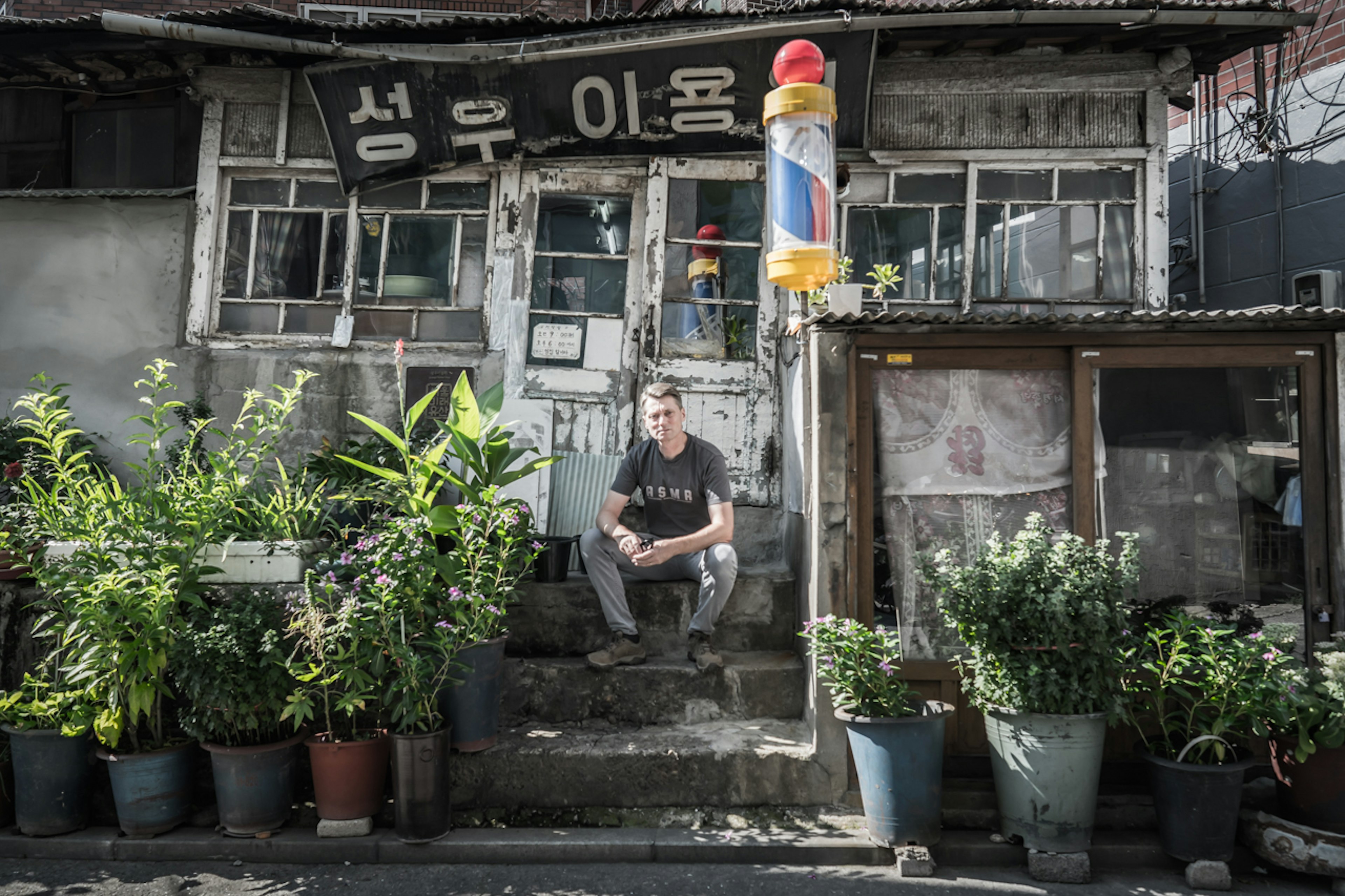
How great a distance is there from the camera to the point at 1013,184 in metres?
6.34

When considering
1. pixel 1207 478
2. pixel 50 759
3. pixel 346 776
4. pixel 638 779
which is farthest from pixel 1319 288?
pixel 50 759

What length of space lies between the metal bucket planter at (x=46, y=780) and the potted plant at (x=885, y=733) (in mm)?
3582

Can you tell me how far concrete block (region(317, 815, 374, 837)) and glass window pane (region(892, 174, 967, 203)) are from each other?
5406mm

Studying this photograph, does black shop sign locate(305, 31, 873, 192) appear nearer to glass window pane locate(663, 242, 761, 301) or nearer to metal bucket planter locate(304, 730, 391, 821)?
glass window pane locate(663, 242, 761, 301)

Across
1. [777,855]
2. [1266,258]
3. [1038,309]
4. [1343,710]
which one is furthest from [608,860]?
[1266,258]

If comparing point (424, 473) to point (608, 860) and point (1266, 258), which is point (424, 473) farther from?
point (1266, 258)

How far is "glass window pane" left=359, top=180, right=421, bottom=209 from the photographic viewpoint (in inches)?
258

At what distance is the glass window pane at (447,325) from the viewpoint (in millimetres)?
6555

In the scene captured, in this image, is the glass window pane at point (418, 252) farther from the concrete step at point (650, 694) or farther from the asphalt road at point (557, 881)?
the asphalt road at point (557, 881)

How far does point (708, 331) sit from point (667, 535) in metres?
1.98

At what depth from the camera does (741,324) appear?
6.41 metres

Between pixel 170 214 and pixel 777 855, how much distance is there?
20.7ft

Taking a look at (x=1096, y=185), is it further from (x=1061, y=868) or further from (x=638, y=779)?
(x=638, y=779)

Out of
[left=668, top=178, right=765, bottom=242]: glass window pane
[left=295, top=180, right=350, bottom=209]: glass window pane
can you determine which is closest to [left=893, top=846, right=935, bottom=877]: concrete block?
[left=668, top=178, right=765, bottom=242]: glass window pane
